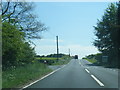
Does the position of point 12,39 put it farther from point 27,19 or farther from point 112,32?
point 112,32

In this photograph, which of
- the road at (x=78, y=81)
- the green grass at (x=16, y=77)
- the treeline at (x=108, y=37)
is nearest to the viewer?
the green grass at (x=16, y=77)

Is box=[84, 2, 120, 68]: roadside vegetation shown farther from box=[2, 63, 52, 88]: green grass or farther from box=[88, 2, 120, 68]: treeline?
box=[2, 63, 52, 88]: green grass

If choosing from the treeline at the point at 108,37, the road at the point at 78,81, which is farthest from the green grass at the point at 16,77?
the treeline at the point at 108,37

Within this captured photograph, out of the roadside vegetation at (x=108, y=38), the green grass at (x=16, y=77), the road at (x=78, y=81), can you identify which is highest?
the roadside vegetation at (x=108, y=38)

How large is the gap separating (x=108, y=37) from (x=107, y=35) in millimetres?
786

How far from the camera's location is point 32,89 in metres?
14.0

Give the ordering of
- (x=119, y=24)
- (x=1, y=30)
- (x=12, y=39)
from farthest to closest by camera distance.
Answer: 1. (x=119, y=24)
2. (x=12, y=39)
3. (x=1, y=30)

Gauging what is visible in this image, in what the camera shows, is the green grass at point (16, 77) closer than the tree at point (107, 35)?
Yes

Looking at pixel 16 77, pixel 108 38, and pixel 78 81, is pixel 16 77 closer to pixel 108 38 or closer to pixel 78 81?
pixel 78 81

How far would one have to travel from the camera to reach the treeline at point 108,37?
217 ft

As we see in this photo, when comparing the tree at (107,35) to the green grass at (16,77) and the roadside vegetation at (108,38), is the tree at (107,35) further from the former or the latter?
the green grass at (16,77)

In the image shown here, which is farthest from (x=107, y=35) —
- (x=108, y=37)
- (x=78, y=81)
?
(x=78, y=81)

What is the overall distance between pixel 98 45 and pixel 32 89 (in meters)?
62.8

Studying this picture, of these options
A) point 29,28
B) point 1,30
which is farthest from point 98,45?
point 1,30
